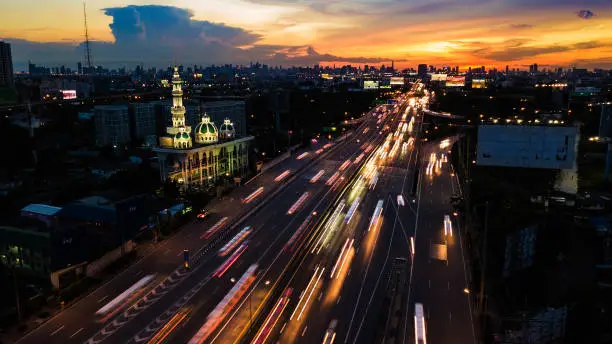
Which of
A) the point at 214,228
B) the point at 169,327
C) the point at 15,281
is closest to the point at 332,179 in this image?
the point at 214,228

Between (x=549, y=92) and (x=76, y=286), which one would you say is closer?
(x=76, y=286)

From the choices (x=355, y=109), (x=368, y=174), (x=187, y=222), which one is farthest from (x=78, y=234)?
(x=355, y=109)

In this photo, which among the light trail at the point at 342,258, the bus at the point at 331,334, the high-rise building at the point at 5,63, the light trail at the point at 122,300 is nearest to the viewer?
the bus at the point at 331,334

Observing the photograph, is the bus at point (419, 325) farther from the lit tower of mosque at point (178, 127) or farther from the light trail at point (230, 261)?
the lit tower of mosque at point (178, 127)

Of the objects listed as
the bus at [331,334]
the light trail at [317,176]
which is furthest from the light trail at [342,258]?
the light trail at [317,176]

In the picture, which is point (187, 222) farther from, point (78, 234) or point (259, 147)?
point (259, 147)

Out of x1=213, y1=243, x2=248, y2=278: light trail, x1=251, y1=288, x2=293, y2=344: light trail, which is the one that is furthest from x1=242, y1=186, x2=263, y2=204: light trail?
x1=251, y1=288, x2=293, y2=344: light trail

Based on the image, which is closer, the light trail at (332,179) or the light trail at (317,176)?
the light trail at (332,179)
